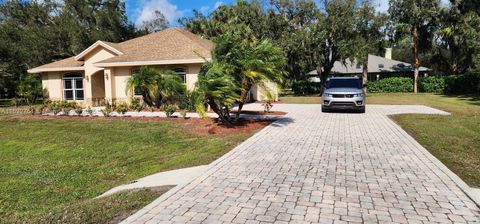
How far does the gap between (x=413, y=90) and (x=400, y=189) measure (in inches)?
1369

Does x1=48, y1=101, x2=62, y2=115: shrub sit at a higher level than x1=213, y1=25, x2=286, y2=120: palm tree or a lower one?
lower

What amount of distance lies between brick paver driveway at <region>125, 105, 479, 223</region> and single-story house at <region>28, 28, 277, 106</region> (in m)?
11.4

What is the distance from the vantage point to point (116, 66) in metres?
20.0

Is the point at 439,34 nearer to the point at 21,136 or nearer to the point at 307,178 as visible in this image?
the point at 307,178

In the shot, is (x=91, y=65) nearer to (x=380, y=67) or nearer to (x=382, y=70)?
(x=382, y=70)

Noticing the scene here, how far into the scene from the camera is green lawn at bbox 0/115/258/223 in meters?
5.31

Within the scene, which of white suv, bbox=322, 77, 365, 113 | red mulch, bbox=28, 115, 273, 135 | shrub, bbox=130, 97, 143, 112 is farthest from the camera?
shrub, bbox=130, 97, 143, 112

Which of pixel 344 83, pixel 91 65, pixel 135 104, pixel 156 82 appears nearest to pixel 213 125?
pixel 156 82

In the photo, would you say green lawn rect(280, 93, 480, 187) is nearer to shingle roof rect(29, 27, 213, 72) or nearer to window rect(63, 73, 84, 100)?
shingle roof rect(29, 27, 213, 72)

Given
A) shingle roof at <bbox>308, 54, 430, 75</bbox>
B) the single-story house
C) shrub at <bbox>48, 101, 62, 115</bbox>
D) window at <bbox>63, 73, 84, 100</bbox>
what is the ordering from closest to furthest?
1. shrub at <bbox>48, 101, 62, 115</bbox>
2. the single-story house
3. window at <bbox>63, 73, 84, 100</bbox>
4. shingle roof at <bbox>308, 54, 430, 75</bbox>

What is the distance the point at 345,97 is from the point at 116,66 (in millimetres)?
13602

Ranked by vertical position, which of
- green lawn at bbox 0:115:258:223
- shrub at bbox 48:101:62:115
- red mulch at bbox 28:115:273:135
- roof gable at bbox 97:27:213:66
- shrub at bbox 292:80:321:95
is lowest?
green lawn at bbox 0:115:258:223

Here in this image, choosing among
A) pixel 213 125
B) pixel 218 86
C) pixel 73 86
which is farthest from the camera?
pixel 73 86

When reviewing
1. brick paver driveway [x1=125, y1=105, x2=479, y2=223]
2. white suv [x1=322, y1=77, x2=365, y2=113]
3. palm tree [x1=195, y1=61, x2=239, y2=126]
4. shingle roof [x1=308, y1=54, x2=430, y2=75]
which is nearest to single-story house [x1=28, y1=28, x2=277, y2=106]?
white suv [x1=322, y1=77, x2=365, y2=113]
